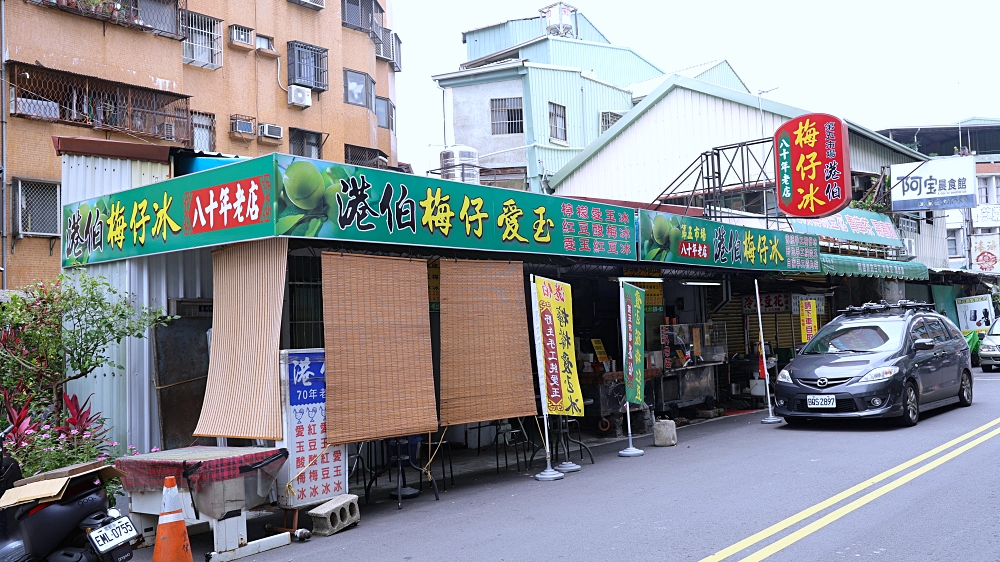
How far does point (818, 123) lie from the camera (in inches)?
659

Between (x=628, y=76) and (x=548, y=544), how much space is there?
101ft

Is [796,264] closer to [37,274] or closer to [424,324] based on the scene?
[424,324]

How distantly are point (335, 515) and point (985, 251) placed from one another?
3774cm

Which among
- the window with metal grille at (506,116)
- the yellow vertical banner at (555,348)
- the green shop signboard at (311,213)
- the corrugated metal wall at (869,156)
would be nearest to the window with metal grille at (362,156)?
the window with metal grille at (506,116)

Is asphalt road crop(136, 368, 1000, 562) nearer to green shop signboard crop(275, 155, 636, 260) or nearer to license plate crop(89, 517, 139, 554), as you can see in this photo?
license plate crop(89, 517, 139, 554)

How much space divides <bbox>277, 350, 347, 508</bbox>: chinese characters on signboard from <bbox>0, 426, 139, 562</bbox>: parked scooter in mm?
1869

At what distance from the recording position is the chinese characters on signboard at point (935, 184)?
81.3 feet

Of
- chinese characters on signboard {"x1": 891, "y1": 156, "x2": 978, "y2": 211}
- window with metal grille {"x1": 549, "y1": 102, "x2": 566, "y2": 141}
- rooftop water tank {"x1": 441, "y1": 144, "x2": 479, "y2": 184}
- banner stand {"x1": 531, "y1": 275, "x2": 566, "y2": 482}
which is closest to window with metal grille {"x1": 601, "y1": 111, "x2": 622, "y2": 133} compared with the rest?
window with metal grille {"x1": 549, "y1": 102, "x2": 566, "y2": 141}

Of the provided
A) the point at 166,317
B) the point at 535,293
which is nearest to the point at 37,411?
the point at 166,317

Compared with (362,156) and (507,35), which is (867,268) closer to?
(362,156)

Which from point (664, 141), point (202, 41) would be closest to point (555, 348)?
point (202, 41)

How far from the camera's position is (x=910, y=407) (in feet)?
39.8

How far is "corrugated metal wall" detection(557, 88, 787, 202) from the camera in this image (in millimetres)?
24109

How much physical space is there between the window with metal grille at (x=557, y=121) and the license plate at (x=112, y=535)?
2490cm
